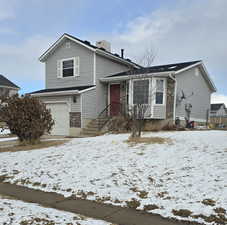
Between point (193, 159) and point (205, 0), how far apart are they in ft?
37.2

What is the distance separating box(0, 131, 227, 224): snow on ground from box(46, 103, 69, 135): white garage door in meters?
6.85

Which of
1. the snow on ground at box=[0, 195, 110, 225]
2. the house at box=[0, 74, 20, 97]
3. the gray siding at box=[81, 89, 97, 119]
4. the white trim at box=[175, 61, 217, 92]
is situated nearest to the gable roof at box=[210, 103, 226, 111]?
the white trim at box=[175, 61, 217, 92]

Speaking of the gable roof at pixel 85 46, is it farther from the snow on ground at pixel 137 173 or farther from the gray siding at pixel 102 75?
the snow on ground at pixel 137 173

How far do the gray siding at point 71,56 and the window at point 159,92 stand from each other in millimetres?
4409

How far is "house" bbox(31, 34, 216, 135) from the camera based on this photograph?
42.7 ft

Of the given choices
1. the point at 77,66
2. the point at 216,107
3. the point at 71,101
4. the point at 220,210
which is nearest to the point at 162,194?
the point at 220,210

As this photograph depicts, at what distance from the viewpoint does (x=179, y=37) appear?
16.8 meters

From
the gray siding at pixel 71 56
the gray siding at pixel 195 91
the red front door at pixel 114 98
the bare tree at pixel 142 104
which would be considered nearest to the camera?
the bare tree at pixel 142 104

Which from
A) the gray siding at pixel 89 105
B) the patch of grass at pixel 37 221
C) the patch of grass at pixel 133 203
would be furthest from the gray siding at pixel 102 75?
the patch of grass at pixel 37 221

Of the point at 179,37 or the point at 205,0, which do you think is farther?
the point at 179,37

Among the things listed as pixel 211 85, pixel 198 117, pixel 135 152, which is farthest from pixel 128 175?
pixel 211 85

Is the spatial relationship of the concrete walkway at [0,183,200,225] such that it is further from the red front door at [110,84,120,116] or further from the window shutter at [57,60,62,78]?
the window shutter at [57,60,62,78]

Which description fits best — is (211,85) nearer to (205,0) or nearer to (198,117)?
(198,117)

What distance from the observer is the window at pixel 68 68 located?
50.7 ft
